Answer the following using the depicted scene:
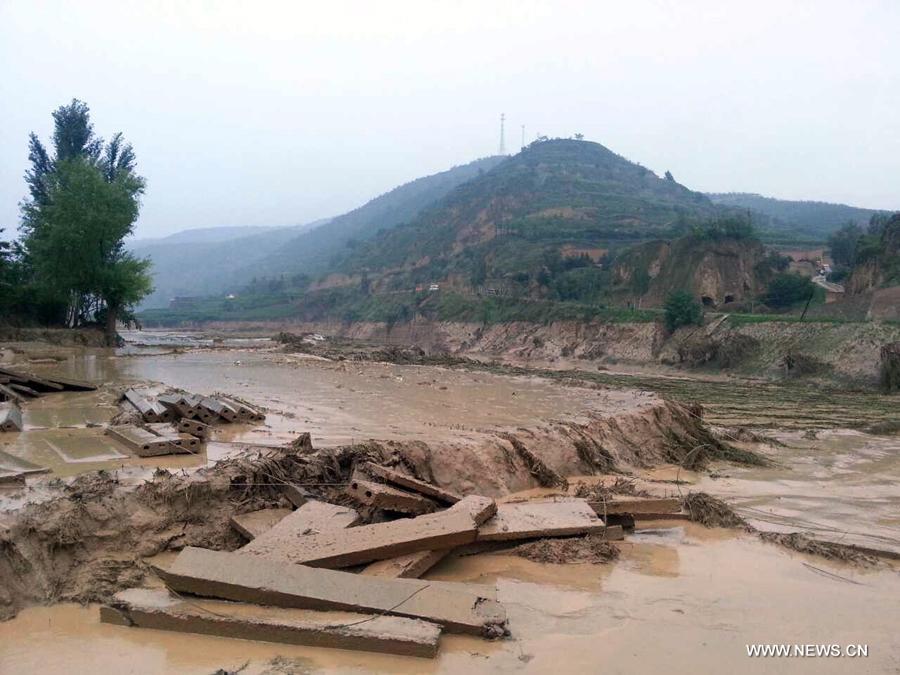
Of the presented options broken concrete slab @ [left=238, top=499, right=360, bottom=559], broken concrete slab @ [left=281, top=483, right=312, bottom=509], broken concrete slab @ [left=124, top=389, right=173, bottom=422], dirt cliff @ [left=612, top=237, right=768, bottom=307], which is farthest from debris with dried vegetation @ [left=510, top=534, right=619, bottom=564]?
dirt cliff @ [left=612, top=237, right=768, bottom=307]

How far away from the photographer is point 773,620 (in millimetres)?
4789

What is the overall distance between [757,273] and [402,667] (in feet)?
177

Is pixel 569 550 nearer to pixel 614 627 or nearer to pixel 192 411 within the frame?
pixel 614 627

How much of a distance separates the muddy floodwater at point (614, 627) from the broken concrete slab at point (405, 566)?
0.32m

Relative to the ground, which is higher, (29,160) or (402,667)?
(29,160)

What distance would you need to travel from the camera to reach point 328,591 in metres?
4.35

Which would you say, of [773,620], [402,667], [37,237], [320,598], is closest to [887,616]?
[773,620]

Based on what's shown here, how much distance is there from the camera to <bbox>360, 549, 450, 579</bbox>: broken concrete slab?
193 inches

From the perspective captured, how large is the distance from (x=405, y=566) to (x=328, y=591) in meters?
0.80

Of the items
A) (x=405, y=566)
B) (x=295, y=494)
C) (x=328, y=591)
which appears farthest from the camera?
(x=295, y=494)

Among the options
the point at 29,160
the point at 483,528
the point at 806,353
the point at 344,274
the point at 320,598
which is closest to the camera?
the point at 320,598

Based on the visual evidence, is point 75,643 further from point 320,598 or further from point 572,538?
point 572,538

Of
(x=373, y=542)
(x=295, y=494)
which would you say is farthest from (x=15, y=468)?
(x=373, y=542)

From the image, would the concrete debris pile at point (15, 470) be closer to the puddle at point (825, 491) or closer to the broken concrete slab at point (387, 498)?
the broken concrete slab at point (387, 498)
